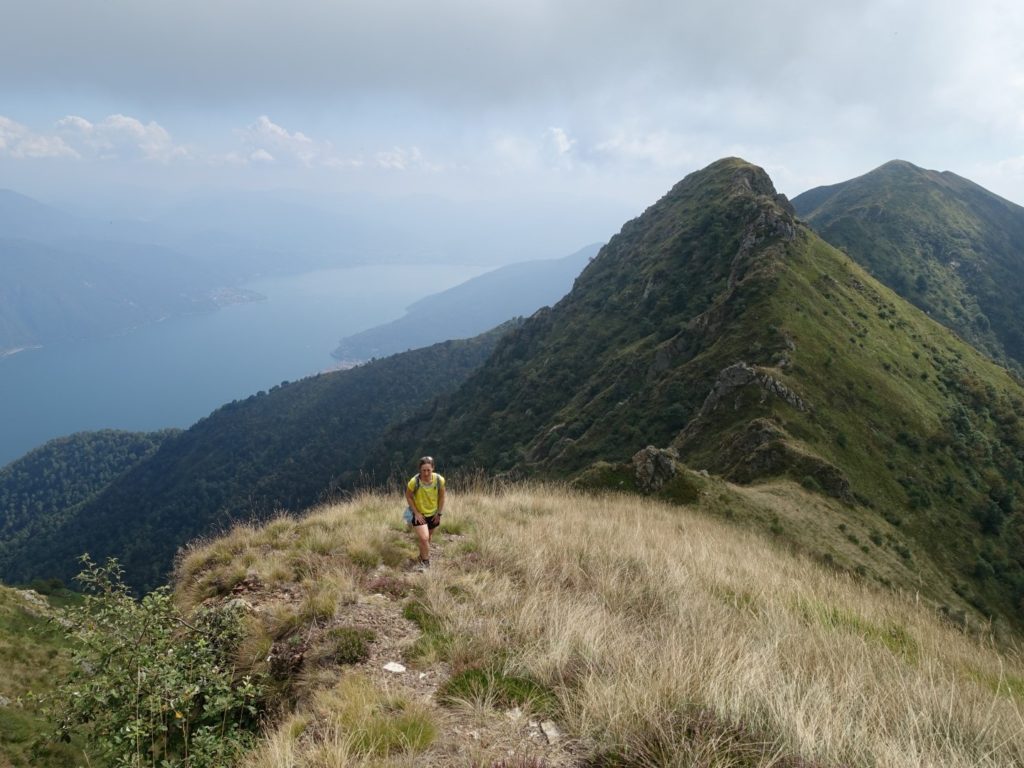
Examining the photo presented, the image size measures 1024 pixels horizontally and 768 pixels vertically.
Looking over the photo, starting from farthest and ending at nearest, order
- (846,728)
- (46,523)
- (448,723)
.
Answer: (46,523), (448,723), (846,728)

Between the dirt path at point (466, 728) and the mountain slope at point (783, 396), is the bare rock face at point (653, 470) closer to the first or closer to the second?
the mountain slope at point (783, 396)

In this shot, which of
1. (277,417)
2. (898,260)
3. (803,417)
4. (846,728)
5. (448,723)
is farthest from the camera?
(277,417)

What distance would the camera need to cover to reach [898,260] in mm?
114562

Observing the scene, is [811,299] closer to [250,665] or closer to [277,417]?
[250,665]

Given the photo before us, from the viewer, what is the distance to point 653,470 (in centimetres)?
2298

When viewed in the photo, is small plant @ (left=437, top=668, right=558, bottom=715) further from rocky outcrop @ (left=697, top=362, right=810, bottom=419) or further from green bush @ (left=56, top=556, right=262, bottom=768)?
rocky outcrop @ (left=697, top=362, right=810, bottom=419)

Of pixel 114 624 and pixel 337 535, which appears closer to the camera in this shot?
pixel 114 624

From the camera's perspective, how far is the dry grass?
3623 mm

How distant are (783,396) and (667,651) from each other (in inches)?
1346

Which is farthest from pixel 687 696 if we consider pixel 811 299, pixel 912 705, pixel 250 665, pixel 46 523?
pixel 46 523

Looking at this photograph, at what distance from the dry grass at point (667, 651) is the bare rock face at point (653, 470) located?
12.0 meters

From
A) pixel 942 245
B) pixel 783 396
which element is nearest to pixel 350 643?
pixel 783 396

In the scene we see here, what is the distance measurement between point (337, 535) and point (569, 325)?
8262cm

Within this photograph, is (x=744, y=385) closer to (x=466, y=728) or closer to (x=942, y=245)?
(x=466, y=728)
